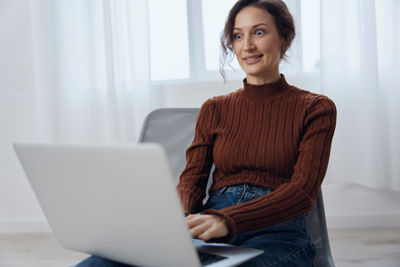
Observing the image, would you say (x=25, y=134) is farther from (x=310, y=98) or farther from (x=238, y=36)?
(x=310, y=98)

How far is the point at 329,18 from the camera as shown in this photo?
2314mm

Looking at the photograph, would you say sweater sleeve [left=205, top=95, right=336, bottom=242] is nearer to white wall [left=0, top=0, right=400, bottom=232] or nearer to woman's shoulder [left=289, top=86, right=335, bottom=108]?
woman's shoulder [left=289, top=86, right=335, bottom=108]

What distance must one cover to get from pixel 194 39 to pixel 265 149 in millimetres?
1490

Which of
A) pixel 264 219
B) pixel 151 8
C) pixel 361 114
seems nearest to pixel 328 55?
pixel 361 114

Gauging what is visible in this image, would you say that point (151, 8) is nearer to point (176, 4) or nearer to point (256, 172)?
point (176, 4)

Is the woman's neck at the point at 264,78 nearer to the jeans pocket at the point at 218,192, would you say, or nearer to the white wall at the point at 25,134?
the jeans pocket at the point at 218,192

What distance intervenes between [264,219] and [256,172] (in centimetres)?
20

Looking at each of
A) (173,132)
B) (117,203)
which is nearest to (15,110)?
(173,132)

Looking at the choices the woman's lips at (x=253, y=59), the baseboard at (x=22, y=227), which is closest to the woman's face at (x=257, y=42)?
the woman's lips at (x=253, y=59)

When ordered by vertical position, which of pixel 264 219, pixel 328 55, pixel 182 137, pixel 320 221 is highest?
Result: pixel 328 55

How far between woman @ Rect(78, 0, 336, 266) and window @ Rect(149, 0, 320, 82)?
117cm

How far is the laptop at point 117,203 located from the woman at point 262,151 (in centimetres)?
17

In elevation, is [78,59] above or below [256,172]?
above

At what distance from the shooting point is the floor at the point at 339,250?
2.08 meters
